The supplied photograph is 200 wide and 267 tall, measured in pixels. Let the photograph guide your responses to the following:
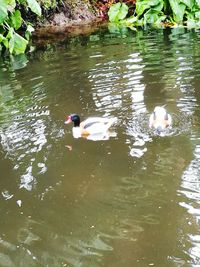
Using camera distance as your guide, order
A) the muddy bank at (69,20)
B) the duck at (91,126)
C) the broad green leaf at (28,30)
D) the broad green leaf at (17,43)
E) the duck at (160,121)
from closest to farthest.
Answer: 1. the duck at (160,121)
2. the duck at (91,126)
3. the broad green leaf at (17,43)
4. the broad green leaf at (28,30)
5. the muddy bank at (69,20)

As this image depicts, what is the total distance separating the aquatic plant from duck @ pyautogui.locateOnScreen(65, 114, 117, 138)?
8.76 meters

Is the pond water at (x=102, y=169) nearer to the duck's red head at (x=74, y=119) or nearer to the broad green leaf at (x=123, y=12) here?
the duck's red head at (x=74, y=119)

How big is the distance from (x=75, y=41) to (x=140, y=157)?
8408 millimetres

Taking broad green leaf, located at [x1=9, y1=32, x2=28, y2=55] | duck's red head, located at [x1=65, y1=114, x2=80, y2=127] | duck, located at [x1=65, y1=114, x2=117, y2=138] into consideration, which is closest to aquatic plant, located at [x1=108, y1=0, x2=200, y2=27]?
broad green leaf, located at [x1=9, y1=32, x2=28, y2=55]

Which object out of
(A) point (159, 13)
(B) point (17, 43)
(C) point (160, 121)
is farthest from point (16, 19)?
(C) point (160, 121)

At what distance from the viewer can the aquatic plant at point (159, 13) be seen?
52.2 ft

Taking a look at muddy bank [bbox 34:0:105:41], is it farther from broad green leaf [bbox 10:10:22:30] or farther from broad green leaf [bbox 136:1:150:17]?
broad green leaf [bbox 10:10:22:30]

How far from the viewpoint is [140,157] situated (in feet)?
21.9

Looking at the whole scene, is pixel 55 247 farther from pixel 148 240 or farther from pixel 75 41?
pixel 75 41

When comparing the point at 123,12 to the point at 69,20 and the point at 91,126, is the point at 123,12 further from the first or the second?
the point at 91,126

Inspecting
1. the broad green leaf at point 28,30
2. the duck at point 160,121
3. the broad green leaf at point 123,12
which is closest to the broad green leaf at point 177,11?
the broad green leaf at point 123,12

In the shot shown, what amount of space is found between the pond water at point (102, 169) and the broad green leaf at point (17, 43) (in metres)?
1.64

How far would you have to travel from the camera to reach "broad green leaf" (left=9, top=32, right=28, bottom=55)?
1277cm

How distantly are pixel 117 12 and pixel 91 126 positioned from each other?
34.8 ft
